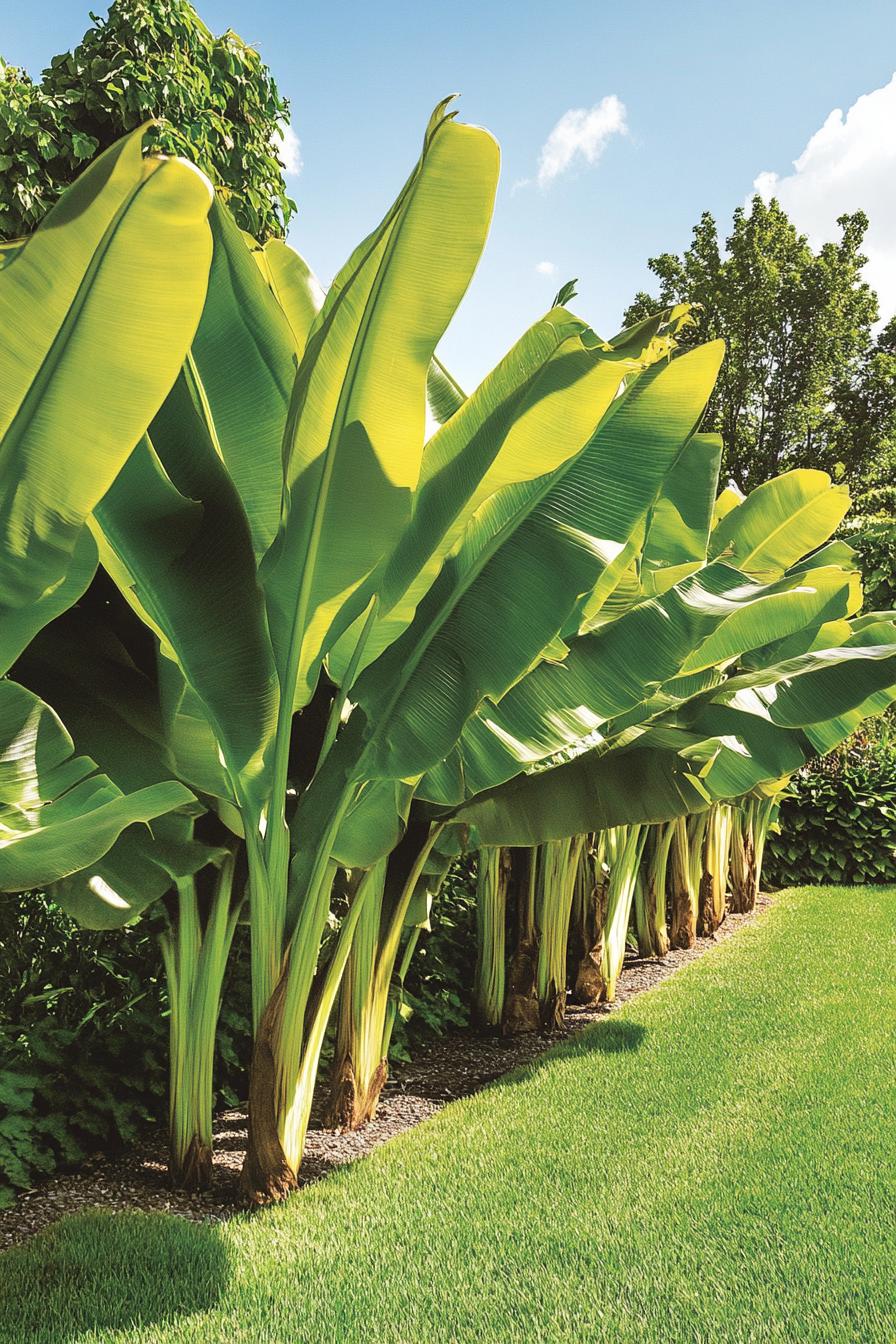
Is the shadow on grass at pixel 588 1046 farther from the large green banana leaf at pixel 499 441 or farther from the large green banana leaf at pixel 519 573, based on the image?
the large green banana leaf at pixel 499 441

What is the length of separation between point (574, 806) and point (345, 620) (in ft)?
4.87

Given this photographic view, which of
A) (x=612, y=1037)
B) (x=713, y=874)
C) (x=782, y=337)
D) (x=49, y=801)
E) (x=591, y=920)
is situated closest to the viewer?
(x=49, y=801)

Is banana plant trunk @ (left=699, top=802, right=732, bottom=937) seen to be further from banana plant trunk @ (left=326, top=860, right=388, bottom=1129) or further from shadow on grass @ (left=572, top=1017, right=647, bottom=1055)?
banana plant trunk @ (left=326, top=860, right=388, bottom=1129)

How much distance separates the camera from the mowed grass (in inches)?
92.7

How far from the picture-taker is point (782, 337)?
2584 cm

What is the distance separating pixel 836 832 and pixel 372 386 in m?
10.4

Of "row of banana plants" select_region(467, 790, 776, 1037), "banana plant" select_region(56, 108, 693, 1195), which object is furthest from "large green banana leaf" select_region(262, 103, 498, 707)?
"row of banana plants" select_region(467, 790, 776, 1037)

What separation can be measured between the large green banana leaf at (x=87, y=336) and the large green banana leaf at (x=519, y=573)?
3.66ft

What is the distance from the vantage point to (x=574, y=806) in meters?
3.89

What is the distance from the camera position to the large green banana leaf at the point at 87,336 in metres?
1.81

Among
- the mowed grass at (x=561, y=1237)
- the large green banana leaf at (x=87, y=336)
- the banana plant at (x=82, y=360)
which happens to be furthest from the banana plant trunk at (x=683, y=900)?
the large green banana leaf at (x=87, y=336)

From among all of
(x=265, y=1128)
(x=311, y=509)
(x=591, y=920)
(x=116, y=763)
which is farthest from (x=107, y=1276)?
(x=591, y=920)

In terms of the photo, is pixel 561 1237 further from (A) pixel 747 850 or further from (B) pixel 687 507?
(A) pixel 747 850

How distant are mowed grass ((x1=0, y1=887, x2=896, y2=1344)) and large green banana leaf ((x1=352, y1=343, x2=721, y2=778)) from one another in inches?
53.5
